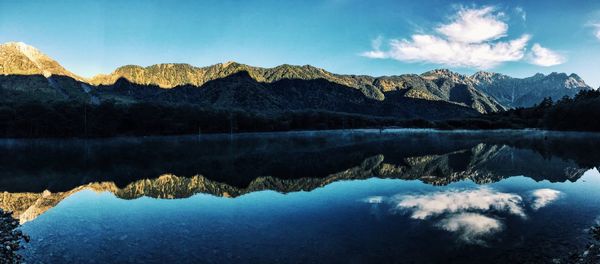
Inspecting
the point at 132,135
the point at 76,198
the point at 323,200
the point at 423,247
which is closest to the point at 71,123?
the point at 132,135

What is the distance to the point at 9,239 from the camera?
19.5m

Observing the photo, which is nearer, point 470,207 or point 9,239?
point 9,239

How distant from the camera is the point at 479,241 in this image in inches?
747

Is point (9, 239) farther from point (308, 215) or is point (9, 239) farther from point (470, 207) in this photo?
point (470, 207)

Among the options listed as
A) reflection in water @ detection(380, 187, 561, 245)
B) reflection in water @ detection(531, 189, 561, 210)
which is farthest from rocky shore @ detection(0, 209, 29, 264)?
reflection in water @ detection(531, 189, 561, 210)

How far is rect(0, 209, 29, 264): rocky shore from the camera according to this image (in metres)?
16.7

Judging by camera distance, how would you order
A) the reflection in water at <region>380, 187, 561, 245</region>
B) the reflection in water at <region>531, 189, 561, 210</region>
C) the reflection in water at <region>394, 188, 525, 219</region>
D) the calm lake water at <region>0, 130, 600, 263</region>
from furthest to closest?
the reflection in water at <region>531, 189, 561, 210</region> < the reflection in water at <region>394, 188, 525, 219</region> < the reflection in water at <region>380, 187, 561, 245</region> < the calm lake water at <region>0, 130, 600, 263</region>

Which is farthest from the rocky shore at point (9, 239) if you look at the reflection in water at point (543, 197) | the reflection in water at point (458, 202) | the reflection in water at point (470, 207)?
the reflection in water at point (543, 197)

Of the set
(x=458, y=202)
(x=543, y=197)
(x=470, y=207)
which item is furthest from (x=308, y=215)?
(x=543, y=197)

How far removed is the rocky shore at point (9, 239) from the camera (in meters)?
16.7

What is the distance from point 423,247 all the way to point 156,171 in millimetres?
43056

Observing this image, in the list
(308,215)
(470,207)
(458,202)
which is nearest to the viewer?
(308,215)

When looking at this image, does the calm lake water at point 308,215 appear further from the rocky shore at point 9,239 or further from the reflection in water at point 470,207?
the rocky shore at point 9,239

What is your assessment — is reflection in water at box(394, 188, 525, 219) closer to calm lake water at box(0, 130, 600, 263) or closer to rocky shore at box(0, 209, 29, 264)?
calm lake water at box(0, 130, 600, 263)
